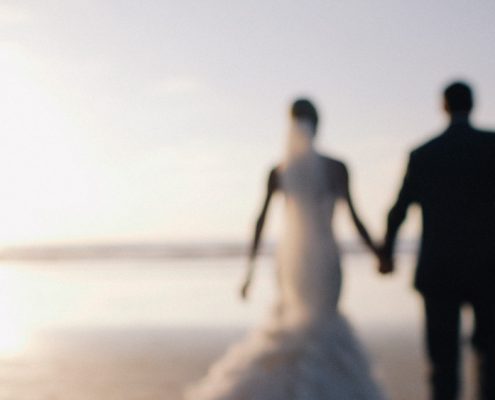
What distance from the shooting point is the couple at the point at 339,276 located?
5254 mm

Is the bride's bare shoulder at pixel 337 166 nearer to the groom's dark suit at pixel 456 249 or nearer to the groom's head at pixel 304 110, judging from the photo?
the groom's head at pixel 304 110

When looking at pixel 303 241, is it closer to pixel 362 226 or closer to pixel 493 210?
pixel 362 226

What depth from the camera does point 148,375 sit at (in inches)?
334

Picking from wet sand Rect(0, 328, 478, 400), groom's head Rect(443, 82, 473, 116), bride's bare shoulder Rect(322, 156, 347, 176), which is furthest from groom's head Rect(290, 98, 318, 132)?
wet sand Rect(0, 328, 478, 400)

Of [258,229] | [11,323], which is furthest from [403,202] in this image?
[11,323]

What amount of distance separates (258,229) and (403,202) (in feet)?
3.31

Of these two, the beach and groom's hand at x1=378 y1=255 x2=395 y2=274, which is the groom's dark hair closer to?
groom's hand at x1=378 y1=255 x2=395 y2=274

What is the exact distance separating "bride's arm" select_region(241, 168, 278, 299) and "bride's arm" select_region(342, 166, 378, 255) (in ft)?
1.61

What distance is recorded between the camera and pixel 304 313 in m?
5.65

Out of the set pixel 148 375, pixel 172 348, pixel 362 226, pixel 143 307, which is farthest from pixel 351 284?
pixel 362 226

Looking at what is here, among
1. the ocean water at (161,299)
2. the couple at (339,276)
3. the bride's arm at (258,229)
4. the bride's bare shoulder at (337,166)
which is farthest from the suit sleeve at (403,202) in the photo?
the ocean water at (161,299)

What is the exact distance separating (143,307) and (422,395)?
798 centimetres

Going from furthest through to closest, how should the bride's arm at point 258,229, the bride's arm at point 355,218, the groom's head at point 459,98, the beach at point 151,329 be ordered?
the beach at point 151,329, the bride's arm at point 258,229, the bride's arm at point 355,218, the groom's head at point 459,98

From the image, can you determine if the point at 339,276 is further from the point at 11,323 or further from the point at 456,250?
the point at 11,323
